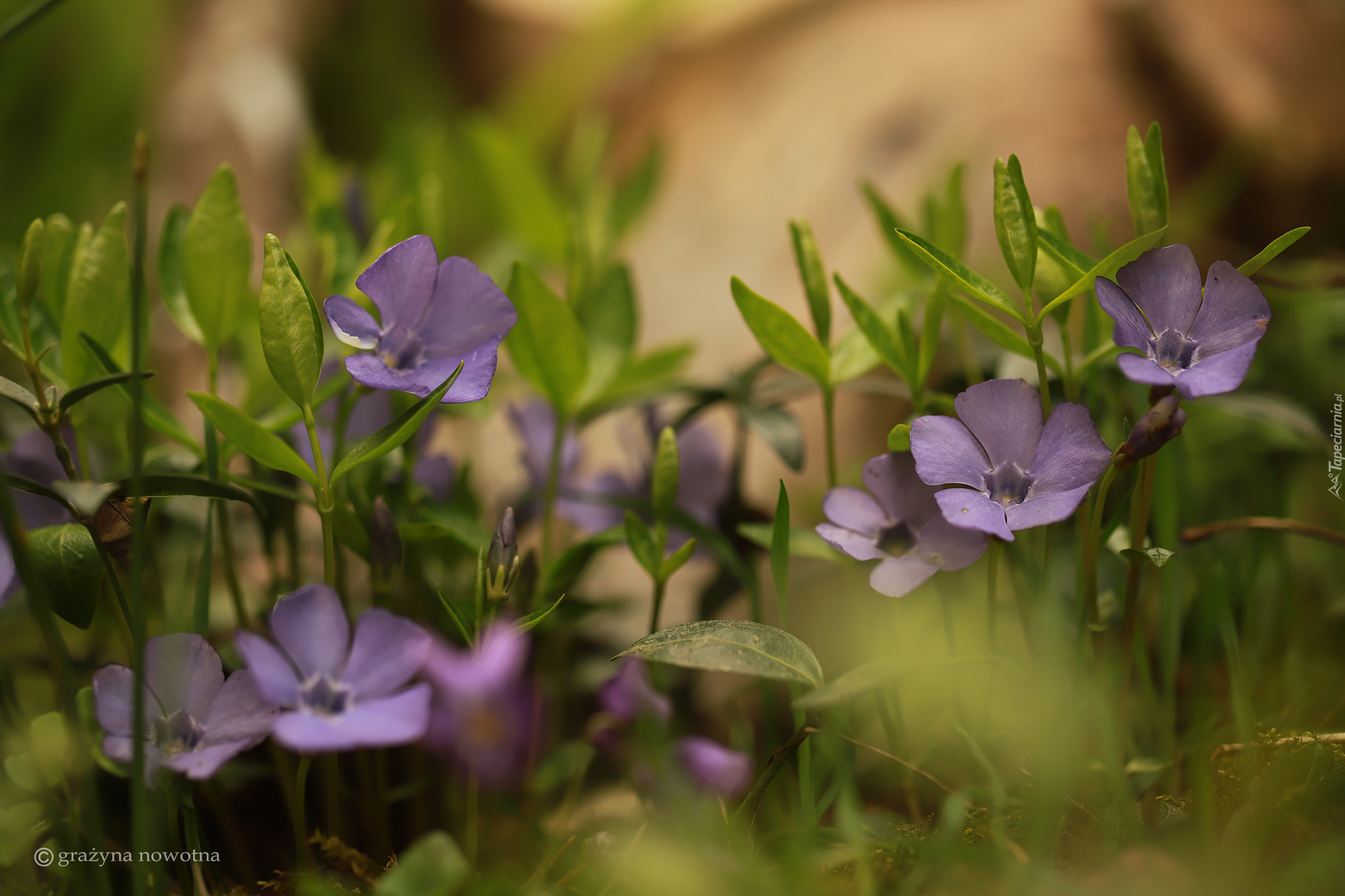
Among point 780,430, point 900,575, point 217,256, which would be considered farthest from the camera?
point 780,430

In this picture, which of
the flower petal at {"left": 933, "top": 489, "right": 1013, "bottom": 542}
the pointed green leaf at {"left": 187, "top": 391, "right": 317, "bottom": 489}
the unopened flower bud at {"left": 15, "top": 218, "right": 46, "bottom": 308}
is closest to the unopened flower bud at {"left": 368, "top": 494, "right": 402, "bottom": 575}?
the pointed green leaf at {"left": 187, "top": 391, "right": 317, "bottom": 489}

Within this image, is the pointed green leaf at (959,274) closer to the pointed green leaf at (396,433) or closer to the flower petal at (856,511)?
the flower petal at (856,511)

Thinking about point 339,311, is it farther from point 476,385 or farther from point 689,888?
point 689,888

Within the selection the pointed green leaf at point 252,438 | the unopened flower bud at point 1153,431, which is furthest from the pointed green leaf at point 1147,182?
the pointed green leaf at point 252,438

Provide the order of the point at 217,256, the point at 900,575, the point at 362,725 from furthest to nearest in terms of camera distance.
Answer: the point at 217,256 < the point at 900,575 < the point at 362,725

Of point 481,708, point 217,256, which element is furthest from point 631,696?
point 217,256

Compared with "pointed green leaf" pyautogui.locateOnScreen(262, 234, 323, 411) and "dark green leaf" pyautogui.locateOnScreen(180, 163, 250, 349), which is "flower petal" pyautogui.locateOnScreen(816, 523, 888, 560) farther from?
"dark green leaf" pyautogui.locateOnScreen(180, 163, 250, 349)

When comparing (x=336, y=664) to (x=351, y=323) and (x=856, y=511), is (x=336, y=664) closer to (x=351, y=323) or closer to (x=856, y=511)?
(x=351, y=323)
